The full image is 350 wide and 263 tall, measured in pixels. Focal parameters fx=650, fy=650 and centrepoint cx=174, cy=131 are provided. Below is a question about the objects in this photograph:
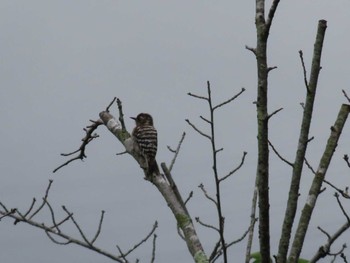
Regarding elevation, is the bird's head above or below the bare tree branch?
above

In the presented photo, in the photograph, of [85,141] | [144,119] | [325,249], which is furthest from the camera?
[144,119]

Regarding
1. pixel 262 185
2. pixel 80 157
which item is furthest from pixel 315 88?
pixel 80 157

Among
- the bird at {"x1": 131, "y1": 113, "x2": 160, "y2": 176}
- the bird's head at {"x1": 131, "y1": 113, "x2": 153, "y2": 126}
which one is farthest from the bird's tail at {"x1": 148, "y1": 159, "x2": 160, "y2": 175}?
the bird's head at {"x1": 131, "y1": 113, "x2": 153, "y2": 126}

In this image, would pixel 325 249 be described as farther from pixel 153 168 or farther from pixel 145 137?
pixel 145 137

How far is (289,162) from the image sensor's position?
151 inches

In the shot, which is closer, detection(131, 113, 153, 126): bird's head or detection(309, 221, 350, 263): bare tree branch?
detection(309, 221, 350, 263): bare tree branch

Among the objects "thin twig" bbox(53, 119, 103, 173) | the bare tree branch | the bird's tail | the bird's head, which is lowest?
the bare tree branch

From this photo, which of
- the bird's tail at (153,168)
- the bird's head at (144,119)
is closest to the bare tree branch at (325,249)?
the bird's tail at (153,168)

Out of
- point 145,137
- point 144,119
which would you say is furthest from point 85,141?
point 144,119

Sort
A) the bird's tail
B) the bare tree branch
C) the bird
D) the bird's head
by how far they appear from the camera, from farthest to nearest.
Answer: the bird's head, the bird, the bird's tail, the bare tree branch

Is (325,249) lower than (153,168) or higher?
lower

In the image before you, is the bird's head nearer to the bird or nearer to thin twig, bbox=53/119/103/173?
the bird

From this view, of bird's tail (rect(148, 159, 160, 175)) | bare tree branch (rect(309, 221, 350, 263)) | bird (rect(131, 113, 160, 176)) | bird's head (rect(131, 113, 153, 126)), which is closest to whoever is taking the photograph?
bare tree branch (rect(309, 221, 350, 263))

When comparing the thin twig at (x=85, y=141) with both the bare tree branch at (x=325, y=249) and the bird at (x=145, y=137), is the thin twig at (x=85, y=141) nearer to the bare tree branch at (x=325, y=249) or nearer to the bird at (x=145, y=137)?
the bird at (x=145, y=137)
